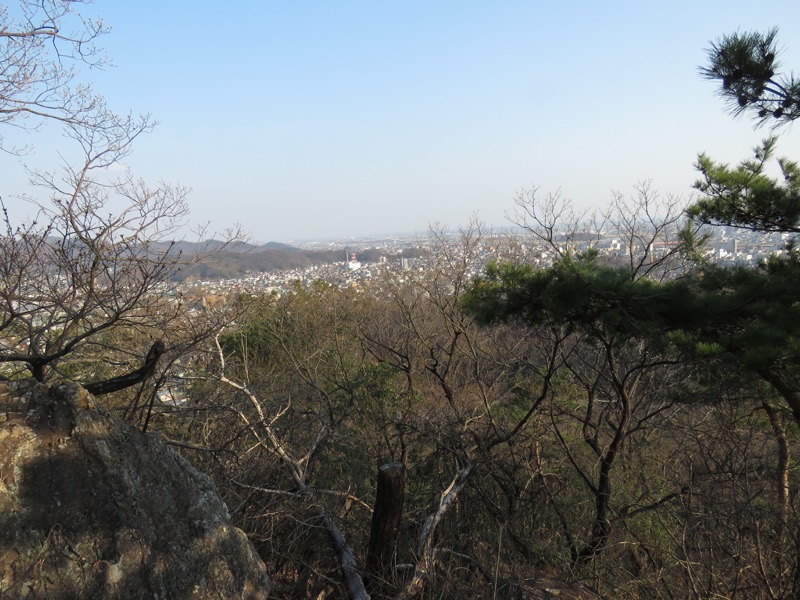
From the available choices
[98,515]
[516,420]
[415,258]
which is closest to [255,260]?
[415,258]

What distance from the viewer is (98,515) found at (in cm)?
264

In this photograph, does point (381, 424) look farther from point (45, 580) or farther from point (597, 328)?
point (45, 580)

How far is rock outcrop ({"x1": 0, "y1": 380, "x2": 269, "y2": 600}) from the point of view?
247cm

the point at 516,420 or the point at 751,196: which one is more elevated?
the point at 751,196

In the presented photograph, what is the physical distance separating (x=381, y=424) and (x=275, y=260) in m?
13.4

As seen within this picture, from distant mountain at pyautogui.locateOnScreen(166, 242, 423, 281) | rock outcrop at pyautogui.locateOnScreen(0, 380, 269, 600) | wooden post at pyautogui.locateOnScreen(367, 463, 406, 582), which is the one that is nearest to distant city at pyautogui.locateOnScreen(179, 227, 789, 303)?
distant mountain at pyautogui.locateOnScreen(166, 242, 423, 281)

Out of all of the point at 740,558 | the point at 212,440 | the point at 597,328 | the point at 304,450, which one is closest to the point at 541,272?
the point at 597,328

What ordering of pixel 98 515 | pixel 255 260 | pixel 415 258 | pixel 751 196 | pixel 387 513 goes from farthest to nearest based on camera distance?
pixel 255 260 → pixel 415 258 → pixel 751 196 → pixel 387 513 → pixel 98 515

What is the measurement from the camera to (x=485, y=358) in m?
11.7

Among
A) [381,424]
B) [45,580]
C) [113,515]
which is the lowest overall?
[381,424]

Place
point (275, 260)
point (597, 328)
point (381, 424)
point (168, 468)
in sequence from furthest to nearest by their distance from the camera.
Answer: point (275, 260)
point (381, 424)
point (597, 328)
point (168, 468)

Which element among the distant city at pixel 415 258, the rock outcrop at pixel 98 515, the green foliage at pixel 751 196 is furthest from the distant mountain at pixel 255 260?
the green foliage at pixel 751 196

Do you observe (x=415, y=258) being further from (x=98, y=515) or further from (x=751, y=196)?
(x=98, y=515)

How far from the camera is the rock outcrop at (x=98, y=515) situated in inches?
97.3
